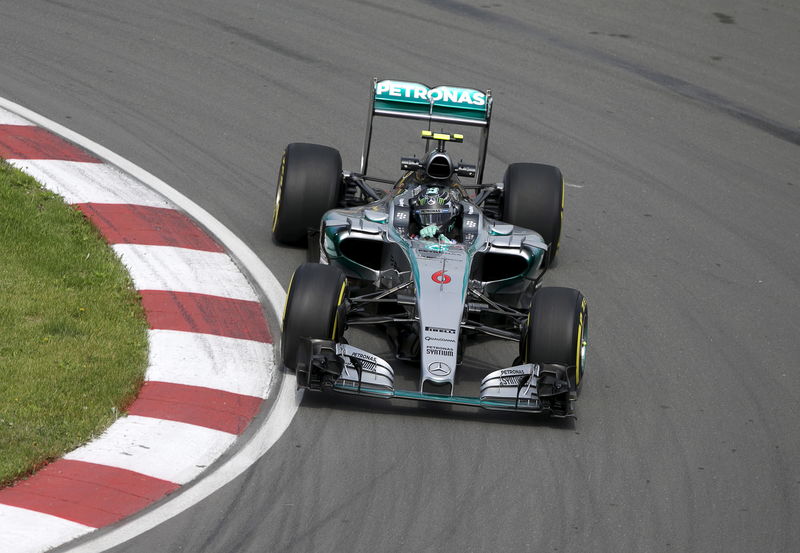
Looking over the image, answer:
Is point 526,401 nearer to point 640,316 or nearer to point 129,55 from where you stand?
point 640,316

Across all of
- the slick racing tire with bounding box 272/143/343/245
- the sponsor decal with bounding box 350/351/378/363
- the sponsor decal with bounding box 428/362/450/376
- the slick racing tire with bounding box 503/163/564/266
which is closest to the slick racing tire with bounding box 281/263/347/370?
the sponsor decal with bounding box 350/351/378/363

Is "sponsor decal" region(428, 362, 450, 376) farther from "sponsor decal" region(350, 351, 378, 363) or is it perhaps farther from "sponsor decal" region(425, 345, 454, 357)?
"sponsor decal" region(350, 351, 378, 363)

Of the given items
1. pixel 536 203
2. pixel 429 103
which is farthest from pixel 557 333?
pixel 429 103

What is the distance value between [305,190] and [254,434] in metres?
2.84

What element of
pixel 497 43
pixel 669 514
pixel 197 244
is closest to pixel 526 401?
pixel 669 514

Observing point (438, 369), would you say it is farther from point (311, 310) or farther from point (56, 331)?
point (56, 331)

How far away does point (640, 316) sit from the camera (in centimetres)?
971

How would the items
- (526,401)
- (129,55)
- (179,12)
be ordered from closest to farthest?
(526,401) < (129,55) < (179,12)

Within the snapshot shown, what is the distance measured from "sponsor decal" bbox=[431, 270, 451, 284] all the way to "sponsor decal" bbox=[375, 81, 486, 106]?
2.33 m

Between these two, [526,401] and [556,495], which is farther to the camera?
[526,401]

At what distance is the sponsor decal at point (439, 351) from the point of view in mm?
7816

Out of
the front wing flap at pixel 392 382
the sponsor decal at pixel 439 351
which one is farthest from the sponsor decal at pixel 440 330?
the front wing flap at pixel 392 382

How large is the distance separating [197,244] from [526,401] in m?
3.51

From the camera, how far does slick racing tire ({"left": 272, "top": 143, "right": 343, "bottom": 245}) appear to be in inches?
389
